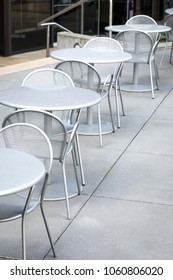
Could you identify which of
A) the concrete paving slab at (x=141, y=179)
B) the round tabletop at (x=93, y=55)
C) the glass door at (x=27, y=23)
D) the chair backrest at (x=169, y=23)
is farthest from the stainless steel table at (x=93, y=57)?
the glass door at (x=27, y=23)

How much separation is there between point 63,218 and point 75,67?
215cm

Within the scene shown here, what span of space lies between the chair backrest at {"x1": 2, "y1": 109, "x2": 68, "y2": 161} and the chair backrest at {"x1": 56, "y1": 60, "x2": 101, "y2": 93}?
177cm

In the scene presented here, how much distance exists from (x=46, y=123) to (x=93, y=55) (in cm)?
261

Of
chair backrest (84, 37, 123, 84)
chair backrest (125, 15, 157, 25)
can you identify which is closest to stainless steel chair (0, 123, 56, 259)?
chair backrest (84, 37, 123, 84)

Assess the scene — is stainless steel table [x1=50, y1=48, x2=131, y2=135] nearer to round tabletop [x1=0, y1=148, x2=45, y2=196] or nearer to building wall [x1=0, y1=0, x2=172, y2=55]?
round tabletop [x1=0, y1=148, x2=45, y2=196]

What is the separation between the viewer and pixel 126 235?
4.29m

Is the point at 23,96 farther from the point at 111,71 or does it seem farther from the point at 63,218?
the point at 111,71

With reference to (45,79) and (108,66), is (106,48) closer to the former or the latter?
(108,66)

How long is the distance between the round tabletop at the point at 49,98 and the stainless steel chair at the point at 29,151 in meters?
0.69

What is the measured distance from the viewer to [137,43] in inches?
330

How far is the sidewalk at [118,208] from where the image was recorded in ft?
13.4

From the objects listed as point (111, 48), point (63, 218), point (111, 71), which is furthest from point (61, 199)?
point (111, 48)

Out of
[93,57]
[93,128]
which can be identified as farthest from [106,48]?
[93,128]

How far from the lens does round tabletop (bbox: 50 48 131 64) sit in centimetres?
655
